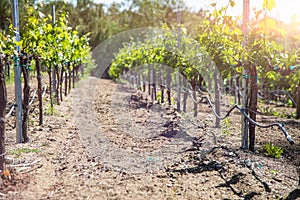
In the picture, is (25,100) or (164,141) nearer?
(25,100)

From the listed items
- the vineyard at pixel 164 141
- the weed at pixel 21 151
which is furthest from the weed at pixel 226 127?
the weed at pixel 21 151

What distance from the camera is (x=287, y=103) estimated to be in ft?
51.3

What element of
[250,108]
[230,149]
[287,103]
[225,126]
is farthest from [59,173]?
A: [287,103]

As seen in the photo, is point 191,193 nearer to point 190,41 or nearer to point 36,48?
point 36,48

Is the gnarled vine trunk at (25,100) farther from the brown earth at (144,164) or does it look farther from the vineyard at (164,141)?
the brown earth at (144,164)

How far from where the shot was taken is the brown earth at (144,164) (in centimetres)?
396

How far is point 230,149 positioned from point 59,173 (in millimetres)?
2596

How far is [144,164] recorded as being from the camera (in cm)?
496

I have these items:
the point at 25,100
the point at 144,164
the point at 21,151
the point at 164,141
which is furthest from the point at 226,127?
the point at 21,151

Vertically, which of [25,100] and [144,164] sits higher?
[25,100]

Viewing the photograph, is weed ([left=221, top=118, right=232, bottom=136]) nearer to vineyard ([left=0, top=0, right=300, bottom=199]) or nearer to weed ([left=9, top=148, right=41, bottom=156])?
vineyard ([left=0, top=0, right=300, bottom=199])

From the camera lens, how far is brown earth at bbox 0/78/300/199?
3957 mm

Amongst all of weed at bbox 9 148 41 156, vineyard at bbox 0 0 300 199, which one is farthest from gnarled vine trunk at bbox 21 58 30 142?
weed at bbox 9 148 41 156

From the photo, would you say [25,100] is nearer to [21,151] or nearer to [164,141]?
[21,151]
